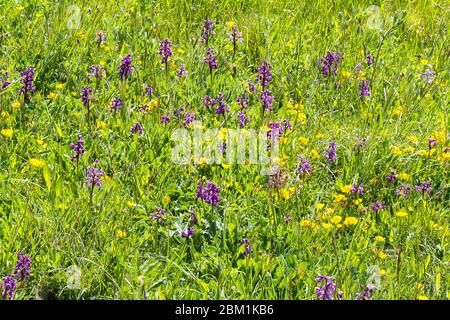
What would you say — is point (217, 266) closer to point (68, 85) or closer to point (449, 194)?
point (449, 194)

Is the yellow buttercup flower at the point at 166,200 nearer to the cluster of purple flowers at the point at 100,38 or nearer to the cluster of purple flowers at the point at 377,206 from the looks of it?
the cluster of purple flowers at the point at 377,206

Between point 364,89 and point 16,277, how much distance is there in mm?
2510

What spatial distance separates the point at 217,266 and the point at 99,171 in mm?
786

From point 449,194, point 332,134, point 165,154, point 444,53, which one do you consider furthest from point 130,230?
point 444,53

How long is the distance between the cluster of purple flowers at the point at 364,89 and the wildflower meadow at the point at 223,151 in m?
0.02

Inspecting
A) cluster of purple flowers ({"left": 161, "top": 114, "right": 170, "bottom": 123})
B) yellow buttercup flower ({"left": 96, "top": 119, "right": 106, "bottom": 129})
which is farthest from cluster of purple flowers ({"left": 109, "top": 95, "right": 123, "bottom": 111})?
cluster of purple flowers ({"left": 161, "top": 114, "right": 170, "bottom": 123})

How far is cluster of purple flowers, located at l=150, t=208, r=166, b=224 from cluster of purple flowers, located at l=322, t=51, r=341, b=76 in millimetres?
1792

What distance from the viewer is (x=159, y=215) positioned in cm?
367

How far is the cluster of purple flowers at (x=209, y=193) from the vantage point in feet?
12.4

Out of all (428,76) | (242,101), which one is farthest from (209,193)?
(428,76)

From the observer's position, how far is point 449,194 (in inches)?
163

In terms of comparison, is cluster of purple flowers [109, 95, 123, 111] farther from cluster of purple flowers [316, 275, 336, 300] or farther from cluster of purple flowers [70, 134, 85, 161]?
cluster of purple flowers [316, 275, 336, 300]

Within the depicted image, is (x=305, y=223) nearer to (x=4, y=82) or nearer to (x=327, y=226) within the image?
(x=327, y=226)
